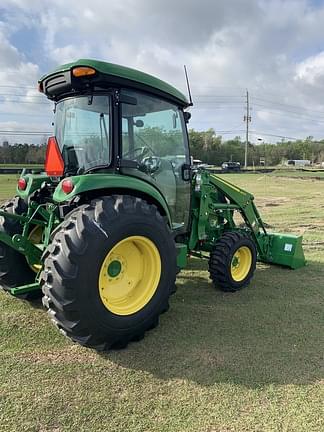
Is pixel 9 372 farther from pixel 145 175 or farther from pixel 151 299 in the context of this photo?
pixel 145 175

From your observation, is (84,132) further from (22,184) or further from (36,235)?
(36,235)

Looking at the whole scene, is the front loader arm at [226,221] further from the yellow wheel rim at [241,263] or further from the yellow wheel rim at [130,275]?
the yellow wheel rim at [130,275]

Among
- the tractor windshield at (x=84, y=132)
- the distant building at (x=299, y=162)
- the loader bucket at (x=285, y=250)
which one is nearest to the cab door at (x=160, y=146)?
the tractor windshield at (x=84, y=132)

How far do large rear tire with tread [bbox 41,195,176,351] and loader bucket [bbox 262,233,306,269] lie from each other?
2.95m

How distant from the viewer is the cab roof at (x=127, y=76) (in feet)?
11.6

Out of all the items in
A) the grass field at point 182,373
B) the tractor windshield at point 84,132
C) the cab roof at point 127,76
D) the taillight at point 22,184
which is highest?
the cab roof at point 127,76

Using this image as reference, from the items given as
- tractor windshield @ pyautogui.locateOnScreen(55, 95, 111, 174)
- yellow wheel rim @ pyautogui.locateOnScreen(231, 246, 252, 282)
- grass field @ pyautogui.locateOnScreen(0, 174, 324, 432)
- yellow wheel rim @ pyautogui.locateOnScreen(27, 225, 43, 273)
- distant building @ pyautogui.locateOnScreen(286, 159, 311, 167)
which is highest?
distant building @ pyautogui.locateOnScreen(286, 159, 311, 167)

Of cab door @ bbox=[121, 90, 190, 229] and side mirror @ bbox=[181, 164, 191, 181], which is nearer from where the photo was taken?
cab door @ bbox=[121, 90, 190, 229]

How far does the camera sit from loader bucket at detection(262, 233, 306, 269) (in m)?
6.10

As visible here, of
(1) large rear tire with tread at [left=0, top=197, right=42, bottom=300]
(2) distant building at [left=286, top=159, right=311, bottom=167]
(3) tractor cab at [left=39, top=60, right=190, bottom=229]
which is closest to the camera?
(3) tractor cab at [left=39, top=60, right=190, bottom=229]

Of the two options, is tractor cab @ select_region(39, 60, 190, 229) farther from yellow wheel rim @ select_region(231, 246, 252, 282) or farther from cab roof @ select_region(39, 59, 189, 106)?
yellow wheel rim @ select_region(231, 246, 252, 282)

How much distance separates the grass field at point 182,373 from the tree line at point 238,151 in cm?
2789

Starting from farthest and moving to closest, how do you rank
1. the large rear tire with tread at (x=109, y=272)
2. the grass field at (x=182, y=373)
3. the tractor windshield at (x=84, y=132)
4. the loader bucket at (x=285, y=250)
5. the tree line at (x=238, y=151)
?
the tree line at (x=238, y=151) < the loader bucket at (x=285, y=250) < the tractor windshield at (x=84, y=132) < the large rear tire with tread at (x=109, y=272) < the grass field at (x=182, y=373)

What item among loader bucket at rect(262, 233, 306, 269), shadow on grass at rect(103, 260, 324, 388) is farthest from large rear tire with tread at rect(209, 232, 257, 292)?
loader bucket at rect(262, 233, 306, 269)
